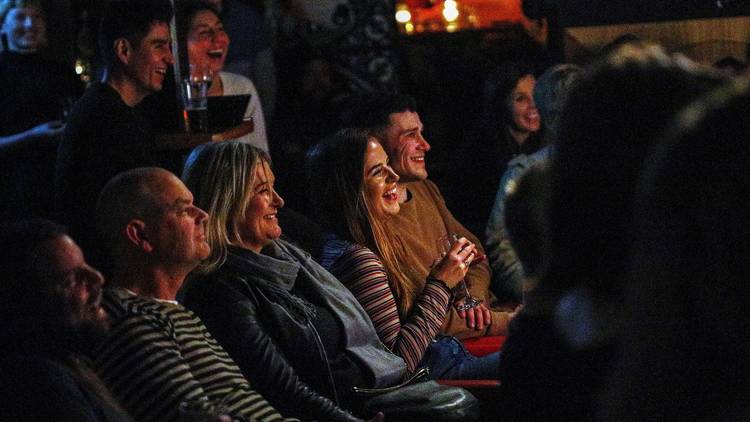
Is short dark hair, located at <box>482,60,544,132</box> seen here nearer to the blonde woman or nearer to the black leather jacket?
the blonde woman

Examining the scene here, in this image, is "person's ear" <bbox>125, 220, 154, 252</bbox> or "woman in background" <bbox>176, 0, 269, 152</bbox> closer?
"person's ear" <bbox>125, 220, 154, 252</bbox>

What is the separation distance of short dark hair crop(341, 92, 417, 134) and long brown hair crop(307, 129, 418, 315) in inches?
24.1

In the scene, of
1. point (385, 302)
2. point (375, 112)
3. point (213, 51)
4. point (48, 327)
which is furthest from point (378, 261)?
point (213, 51)

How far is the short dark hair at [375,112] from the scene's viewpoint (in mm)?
4320

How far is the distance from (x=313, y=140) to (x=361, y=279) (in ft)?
9.97

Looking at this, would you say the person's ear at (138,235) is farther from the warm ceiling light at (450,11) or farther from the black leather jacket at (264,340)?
the warm ceiling light at (450,11)

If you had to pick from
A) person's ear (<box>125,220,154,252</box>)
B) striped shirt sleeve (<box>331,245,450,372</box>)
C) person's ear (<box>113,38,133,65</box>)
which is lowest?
striped shirt sleeve (<box>331,245,450,372</box>)

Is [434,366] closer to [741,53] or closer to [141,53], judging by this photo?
[141,53]

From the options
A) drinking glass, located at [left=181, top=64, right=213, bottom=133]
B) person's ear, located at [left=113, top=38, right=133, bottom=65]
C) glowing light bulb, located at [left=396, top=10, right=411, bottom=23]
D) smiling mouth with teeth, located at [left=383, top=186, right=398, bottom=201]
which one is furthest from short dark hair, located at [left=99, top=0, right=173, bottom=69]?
glowing light bulb, located at [left=396, top=10, right=411, bottom=23]

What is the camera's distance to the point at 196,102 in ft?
13.6

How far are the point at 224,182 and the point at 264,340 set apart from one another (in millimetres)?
460

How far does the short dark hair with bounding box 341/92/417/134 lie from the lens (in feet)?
14.2

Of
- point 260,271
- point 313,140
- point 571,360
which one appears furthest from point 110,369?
point 313,140

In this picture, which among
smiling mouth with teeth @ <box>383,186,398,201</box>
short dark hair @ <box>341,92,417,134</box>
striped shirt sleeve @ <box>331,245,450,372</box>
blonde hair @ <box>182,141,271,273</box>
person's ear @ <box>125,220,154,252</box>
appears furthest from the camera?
short dark hair @ <box>341,92,417,134</box>
